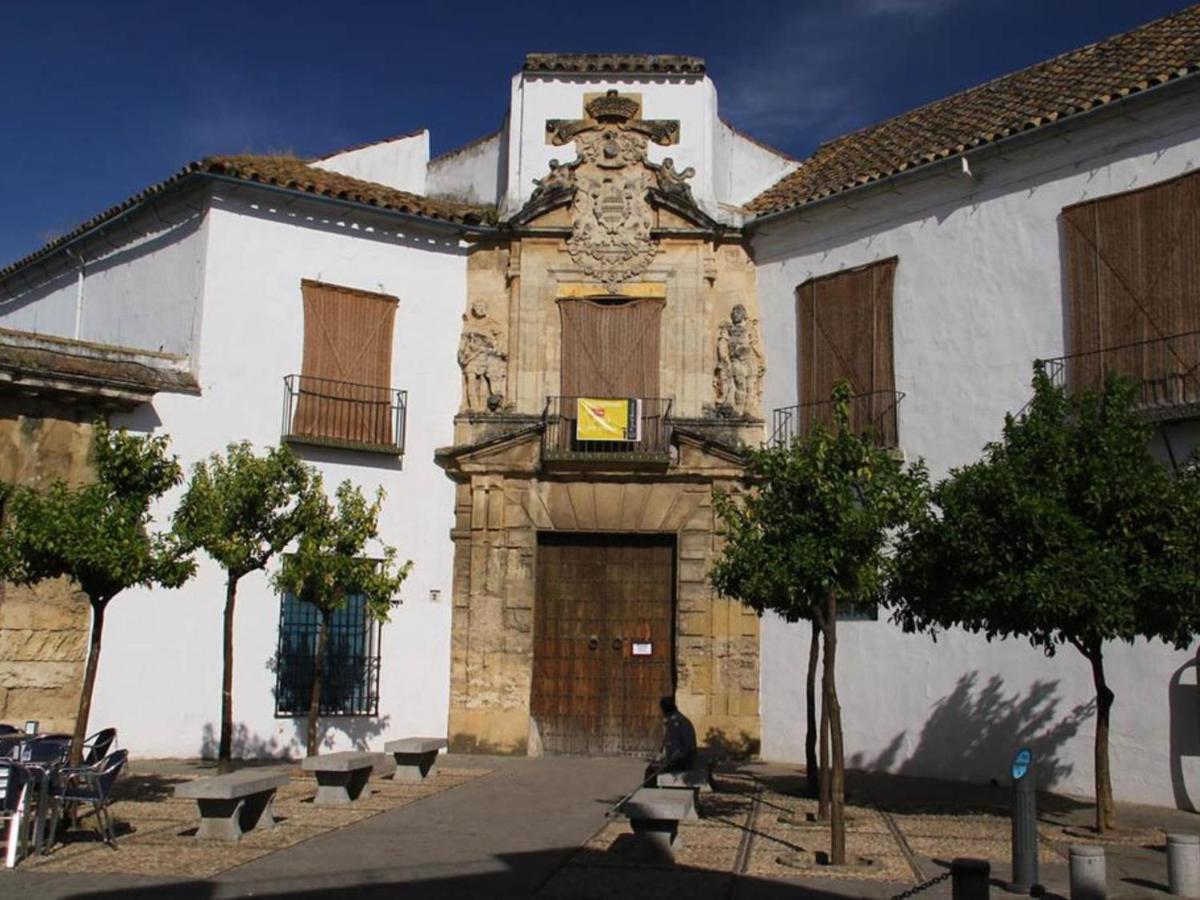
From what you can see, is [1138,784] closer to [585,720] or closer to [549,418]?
[585,720]

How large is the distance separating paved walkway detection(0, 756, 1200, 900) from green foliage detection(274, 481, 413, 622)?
8.25 feet

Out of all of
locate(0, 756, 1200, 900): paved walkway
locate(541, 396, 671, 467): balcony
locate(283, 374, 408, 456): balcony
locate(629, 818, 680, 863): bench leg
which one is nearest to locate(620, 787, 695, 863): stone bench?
locate(629, 818, 680, 863): bench leg

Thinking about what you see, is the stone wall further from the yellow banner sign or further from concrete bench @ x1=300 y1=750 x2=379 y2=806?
the yellow banner sign

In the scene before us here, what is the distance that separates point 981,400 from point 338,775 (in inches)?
307

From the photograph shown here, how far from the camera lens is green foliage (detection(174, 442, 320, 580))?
11.4 metres

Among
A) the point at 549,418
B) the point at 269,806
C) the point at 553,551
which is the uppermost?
the point at 549,418

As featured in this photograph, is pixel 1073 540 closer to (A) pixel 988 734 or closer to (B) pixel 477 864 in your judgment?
(A) pixel 988 734

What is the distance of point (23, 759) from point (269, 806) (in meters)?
1.83

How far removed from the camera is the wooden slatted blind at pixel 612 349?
1666cm

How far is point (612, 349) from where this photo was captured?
16.7 m

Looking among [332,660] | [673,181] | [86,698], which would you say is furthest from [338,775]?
[673,181]

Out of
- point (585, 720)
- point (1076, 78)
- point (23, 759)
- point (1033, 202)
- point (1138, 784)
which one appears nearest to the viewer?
point (23, 759)

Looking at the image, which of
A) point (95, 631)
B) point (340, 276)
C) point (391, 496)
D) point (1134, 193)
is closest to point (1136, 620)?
point (1134, 193)

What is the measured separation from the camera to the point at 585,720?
52.3 ft
